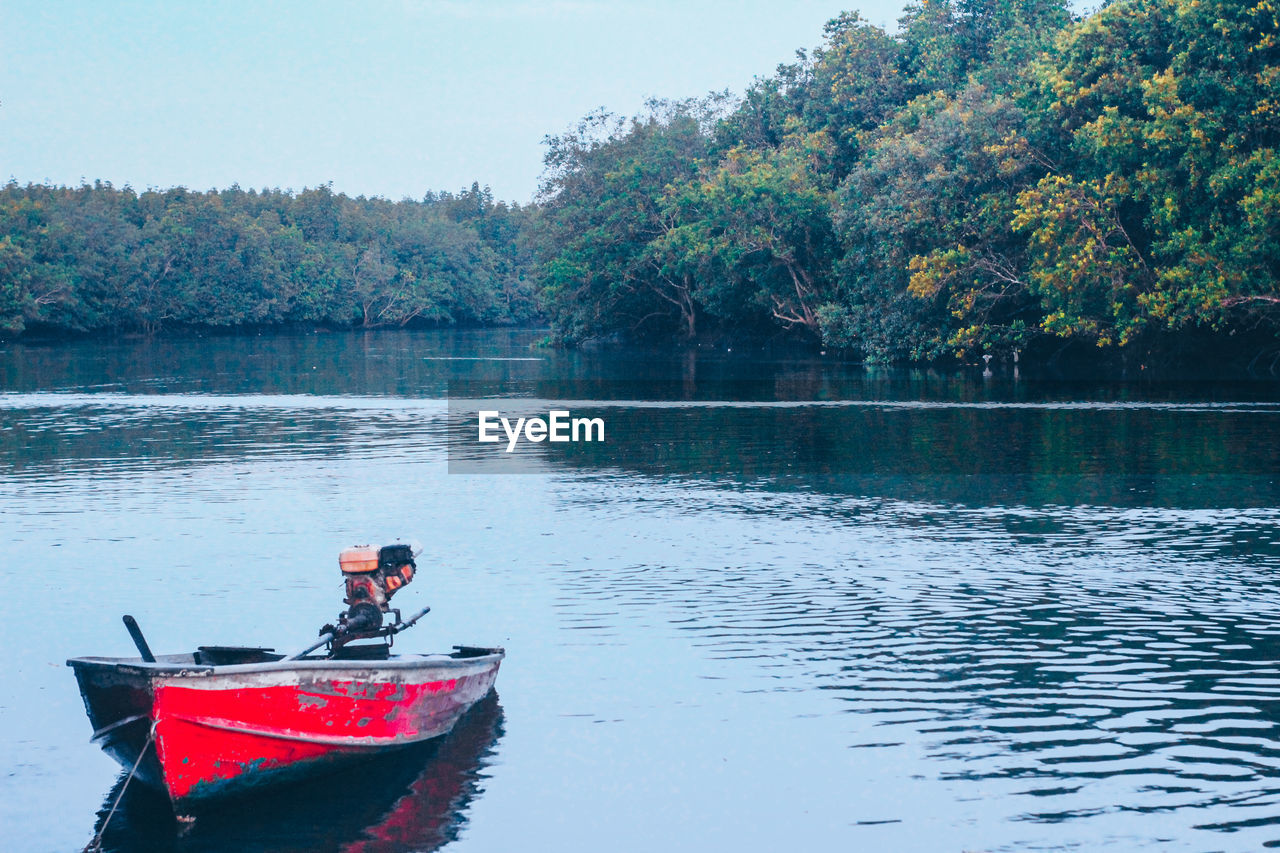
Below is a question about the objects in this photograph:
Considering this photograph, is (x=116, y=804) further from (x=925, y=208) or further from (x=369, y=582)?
(x=925, y=208)

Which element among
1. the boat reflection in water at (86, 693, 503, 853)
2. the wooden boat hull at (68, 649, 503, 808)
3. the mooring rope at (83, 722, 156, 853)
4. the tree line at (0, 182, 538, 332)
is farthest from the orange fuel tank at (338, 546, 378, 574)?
the tree line at (0, 182, 538, 332)

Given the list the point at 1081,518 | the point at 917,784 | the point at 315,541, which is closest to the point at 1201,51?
the point at 1081,518

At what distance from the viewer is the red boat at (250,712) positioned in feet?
33.2

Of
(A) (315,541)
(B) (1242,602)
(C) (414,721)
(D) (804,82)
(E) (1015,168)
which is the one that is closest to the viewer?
(C) (414,721)

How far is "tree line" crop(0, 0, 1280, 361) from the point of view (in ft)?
141

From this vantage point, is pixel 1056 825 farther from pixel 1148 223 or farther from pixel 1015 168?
pixel 1015 168

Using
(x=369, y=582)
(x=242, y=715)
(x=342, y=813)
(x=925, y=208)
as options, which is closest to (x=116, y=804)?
(x=242, y=715)

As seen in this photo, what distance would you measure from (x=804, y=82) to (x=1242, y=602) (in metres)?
67.5

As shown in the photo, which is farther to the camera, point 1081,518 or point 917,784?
point 1081,518

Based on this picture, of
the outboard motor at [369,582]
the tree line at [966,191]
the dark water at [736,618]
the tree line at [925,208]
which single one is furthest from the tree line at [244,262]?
the outboard motor at [369,582]

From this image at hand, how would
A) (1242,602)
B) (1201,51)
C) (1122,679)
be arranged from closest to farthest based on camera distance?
(1122,679)
(1242,602)
(1201,51)

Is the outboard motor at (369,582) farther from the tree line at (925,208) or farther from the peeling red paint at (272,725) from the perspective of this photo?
the tree line at (925,208)

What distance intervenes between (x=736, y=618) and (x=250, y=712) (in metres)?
7.00

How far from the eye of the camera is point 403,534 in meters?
22.3
